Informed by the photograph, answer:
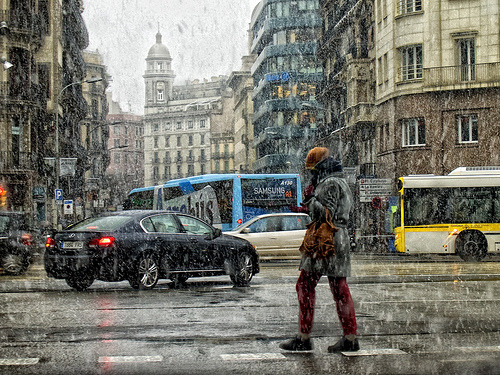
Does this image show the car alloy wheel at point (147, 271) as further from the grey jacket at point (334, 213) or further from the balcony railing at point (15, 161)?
the balcony railing at point (15, 161)

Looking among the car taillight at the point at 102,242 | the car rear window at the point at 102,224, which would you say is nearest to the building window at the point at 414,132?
the car rear window at the point at 102,224

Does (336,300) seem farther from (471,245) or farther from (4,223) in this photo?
(471,245)

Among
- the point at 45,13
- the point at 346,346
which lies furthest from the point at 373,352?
the point at 45,13

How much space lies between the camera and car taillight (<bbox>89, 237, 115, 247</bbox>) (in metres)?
14.1

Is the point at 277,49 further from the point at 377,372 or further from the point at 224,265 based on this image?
the point at 377,372

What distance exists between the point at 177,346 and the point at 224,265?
8.00 metres

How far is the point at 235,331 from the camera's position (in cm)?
861

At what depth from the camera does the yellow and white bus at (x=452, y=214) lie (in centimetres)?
2686

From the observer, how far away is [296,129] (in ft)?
260

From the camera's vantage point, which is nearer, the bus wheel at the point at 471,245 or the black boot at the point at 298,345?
the black boot at the point at 298,345

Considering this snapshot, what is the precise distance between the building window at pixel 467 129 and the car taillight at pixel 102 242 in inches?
1189

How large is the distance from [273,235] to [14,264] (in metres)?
7.90

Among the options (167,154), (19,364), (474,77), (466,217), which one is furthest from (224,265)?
(167,154)

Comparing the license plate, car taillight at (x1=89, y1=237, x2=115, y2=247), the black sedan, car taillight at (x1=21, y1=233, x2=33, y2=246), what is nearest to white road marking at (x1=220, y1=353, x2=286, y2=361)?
the black sedan
